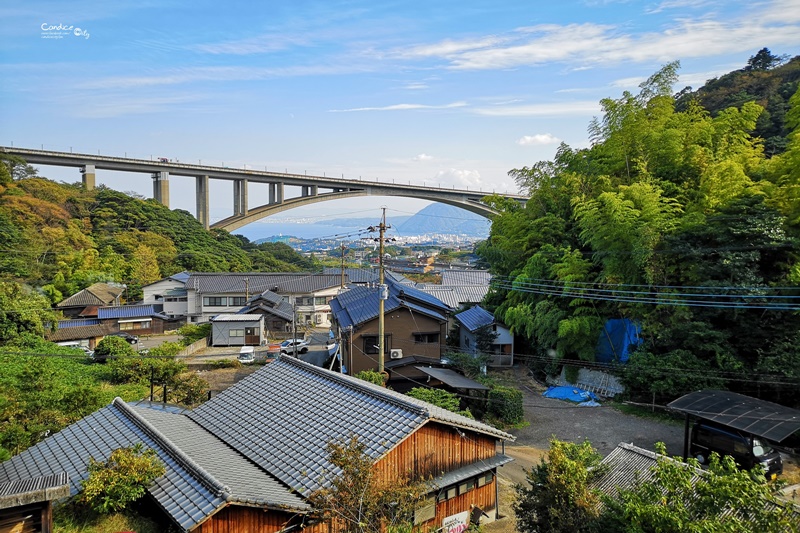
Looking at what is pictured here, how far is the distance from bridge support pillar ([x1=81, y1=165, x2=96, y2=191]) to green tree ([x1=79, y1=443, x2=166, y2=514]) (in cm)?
4261

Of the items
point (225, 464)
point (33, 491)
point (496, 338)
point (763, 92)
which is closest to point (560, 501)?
point (225, 464)

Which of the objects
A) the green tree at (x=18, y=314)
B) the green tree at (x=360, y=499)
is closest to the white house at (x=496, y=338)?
the green tree at (x=360, y=499)

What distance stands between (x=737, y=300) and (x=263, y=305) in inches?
894

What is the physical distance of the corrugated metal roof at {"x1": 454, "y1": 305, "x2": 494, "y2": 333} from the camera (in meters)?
20.1

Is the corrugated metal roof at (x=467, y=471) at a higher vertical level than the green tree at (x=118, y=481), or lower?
lower

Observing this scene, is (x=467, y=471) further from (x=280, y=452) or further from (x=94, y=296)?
(x=94, y=296)

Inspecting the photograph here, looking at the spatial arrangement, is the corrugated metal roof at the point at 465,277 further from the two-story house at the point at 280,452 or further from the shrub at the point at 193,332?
the two-story house at the point at 280,452

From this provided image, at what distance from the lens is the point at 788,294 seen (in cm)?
1295

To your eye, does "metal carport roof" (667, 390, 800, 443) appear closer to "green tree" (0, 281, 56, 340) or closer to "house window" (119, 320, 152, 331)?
"green tree" (0, 281, 56, 340)

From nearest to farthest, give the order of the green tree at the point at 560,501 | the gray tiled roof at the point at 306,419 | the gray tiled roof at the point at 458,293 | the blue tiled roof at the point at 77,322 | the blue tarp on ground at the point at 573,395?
the green tree at the point at 560,501 → the gray tiled roof at the point at 306,419 → the blue tarp on ground at the point at 573,395 → the blue tiled roof at the point at 77,322 → the gray tiled roof at the point at 458,293

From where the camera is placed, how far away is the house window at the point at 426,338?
1703cm

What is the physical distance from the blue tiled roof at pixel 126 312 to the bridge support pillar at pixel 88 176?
1775 cm

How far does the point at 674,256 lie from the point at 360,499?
513 inches

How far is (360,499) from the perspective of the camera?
5.43m
